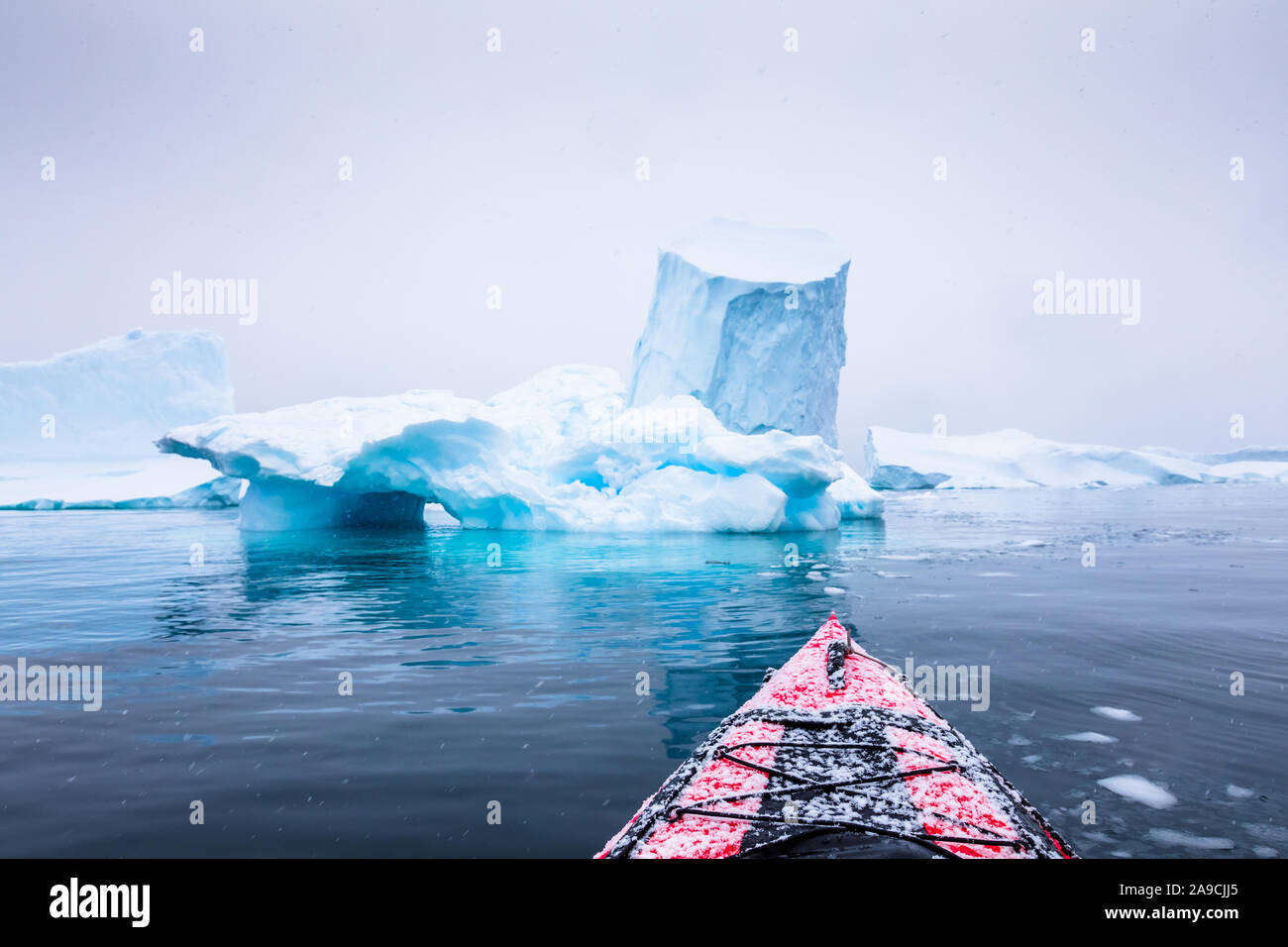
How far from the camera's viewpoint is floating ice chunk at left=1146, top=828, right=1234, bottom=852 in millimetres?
2939

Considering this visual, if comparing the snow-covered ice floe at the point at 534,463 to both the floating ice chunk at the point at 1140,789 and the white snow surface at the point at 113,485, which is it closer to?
the floating ice chunk at the point at 1140,789

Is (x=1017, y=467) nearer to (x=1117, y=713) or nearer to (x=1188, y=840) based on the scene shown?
(x=1117, y=713)

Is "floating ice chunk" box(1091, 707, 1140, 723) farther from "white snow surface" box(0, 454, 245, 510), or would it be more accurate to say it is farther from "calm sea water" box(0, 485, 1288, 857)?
"white snow surface" box(0, 454, 245, 510)

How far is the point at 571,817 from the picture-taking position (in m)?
3.24

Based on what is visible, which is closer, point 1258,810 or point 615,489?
point 1258,810

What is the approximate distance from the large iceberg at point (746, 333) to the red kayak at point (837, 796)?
22.0m

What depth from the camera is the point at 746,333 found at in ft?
82.3

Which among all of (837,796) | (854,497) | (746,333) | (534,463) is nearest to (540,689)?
(837,796)

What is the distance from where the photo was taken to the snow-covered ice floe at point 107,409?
39.6 meters
